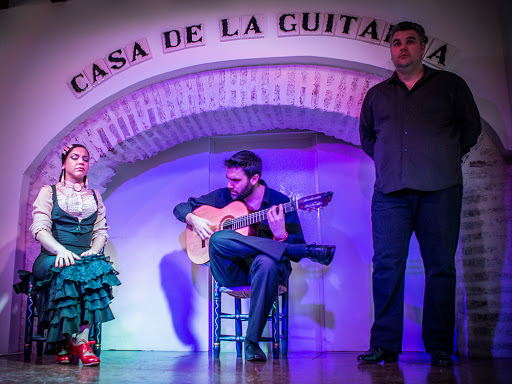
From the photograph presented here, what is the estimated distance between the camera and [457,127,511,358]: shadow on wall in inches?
122

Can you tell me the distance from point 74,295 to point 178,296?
141 cm

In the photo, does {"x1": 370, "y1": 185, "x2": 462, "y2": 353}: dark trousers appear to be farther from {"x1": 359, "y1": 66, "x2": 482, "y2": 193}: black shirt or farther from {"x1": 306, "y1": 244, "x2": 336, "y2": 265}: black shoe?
{"x1": 306, "y1": 244, "x2": 336, "y2": 265}: black shoe

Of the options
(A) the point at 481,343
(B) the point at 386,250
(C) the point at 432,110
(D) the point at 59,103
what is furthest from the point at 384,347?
(D) the point at 59,103

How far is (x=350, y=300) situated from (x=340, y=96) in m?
1.54

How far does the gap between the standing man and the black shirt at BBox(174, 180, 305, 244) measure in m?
0.72

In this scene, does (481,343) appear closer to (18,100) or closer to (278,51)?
(278,51)

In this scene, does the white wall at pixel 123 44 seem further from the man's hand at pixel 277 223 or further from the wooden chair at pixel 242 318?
the wooden chair at pixel 242 318

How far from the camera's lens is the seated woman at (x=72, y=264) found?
2762mm

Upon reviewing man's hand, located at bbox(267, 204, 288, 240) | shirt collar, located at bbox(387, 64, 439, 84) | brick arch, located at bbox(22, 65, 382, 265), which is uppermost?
brick arch, located at bbox(22, 65, 382, 265)

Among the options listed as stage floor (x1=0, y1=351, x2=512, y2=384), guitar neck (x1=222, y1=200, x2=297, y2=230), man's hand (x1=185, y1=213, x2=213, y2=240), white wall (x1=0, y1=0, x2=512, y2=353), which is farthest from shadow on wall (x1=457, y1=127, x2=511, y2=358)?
man's hand (x1=185, y1=213, x2=213, y2=240)

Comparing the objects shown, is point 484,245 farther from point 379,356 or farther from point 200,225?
point 200,225

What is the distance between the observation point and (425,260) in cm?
264

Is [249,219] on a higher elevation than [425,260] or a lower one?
higher

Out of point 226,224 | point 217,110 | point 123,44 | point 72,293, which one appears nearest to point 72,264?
point 72,293
